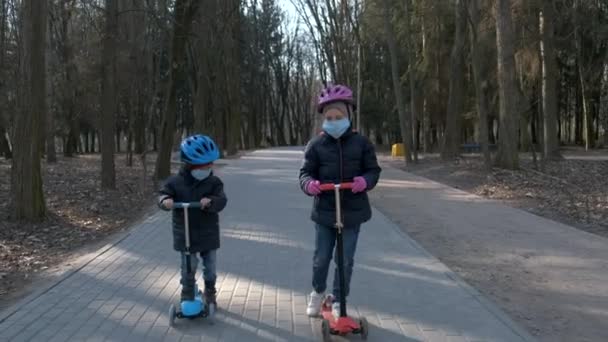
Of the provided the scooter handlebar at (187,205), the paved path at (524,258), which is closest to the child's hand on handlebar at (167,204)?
the scooter handlebar at (187,205)

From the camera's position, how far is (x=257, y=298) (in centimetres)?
659

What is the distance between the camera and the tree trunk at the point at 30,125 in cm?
1098

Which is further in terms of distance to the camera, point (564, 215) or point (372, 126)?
point (372, 126)

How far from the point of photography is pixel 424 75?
1412 inches

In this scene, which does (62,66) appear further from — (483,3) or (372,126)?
(372,126)

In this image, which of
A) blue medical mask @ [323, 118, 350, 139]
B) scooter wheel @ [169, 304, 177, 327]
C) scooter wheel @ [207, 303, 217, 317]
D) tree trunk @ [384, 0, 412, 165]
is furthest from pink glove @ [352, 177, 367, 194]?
tree trunk @ [384, 0, 412, 165]

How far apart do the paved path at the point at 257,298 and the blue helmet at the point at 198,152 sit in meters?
1.37

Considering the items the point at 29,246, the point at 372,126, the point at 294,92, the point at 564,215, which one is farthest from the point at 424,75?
the point at 294,92

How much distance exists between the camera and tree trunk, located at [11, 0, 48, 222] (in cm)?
1098

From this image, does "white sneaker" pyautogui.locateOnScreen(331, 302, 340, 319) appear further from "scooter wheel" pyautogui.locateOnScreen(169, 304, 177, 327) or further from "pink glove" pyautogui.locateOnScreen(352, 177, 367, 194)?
"scooter wheel" pyautogui.locateOnScreen(169, 304, 177, 327)

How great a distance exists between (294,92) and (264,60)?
1036 centimetres

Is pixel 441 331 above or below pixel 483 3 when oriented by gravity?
below

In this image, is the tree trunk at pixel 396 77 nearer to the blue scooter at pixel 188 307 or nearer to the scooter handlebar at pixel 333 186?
the blue scooter at pixel 188 307

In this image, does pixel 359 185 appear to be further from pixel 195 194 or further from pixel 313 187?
pixel 195 194
